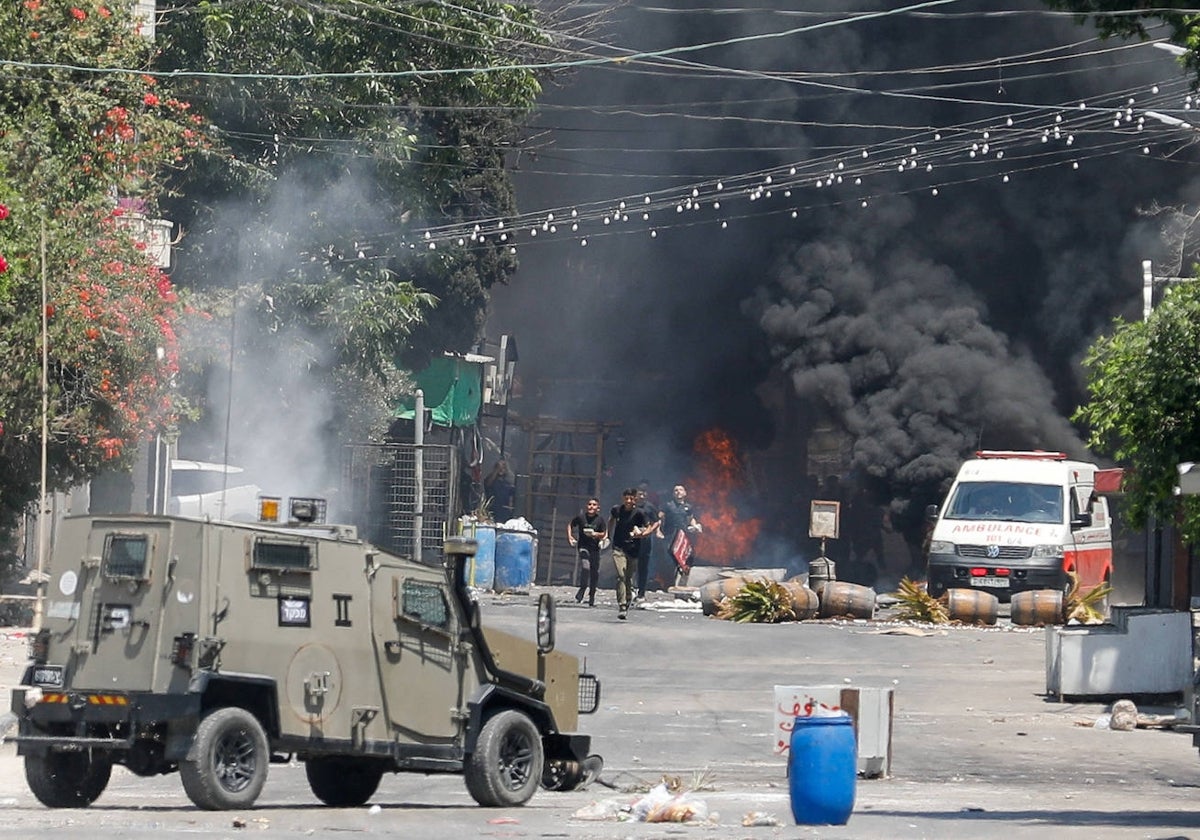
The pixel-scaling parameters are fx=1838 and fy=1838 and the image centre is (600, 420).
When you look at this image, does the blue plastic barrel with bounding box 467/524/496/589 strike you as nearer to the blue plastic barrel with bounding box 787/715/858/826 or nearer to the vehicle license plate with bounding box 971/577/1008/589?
the vehicle license plate with bounding box 971/577/1008/589

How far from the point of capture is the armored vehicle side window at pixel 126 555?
33.2 ft

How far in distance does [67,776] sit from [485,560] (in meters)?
20.8

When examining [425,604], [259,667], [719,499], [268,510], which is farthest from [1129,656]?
[719,499]

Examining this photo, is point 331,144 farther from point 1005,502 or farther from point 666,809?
point 666,809

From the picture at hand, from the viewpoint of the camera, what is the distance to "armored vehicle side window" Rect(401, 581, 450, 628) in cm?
1109

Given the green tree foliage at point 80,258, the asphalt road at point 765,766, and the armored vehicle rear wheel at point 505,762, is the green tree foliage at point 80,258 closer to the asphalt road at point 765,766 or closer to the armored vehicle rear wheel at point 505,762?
the asphalt road at point 765,766

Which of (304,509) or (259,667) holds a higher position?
(304,509)

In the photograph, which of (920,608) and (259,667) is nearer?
(259,667)

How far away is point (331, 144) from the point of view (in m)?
31.3

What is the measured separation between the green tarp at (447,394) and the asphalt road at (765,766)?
57.8 feet

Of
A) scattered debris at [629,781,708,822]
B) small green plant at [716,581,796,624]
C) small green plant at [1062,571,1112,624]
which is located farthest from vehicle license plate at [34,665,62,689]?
small green plant at [1062,571,1112,624]

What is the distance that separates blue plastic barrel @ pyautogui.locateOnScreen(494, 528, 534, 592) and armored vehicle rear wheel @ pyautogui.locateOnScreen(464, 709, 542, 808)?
19.4 m

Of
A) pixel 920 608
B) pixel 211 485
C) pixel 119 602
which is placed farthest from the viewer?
pixel 211 485

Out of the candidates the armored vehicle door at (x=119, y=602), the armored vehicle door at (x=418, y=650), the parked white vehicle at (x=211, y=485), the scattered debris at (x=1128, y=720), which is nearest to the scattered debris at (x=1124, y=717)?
the scattered debris at (x=1128, y=720)
